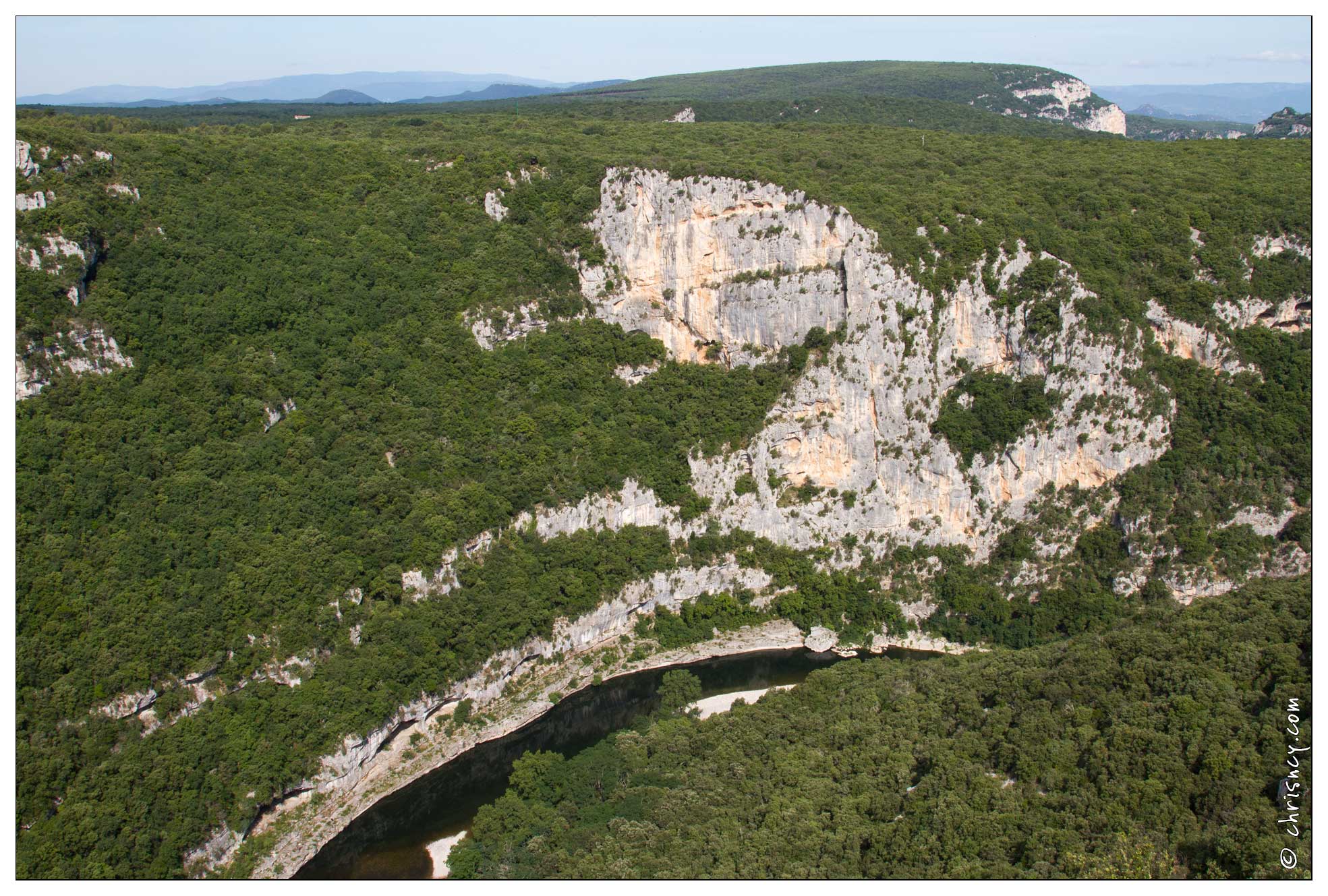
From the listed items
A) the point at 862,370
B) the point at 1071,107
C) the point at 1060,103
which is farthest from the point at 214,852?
the point at 1071,107

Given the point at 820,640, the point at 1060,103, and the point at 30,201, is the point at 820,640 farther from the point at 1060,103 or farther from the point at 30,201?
the point at 1060,103

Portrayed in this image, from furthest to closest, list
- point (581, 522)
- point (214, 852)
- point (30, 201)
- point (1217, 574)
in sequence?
1. point (1217, 574)
2. point (581, 522)
3. point (30, 201)
4. point (214, 852)

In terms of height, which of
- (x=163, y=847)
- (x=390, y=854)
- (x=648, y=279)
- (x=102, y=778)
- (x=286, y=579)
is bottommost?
(x=390, y=854)

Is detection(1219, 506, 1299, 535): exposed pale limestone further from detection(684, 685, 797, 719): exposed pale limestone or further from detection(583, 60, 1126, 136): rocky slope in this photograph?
detection(583, 60, 1126, 136): rocky slope

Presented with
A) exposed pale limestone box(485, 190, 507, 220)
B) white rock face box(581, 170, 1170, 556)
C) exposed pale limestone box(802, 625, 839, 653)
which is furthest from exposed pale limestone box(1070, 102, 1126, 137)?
exposed pale limestone box(802, 625, 839, 653)

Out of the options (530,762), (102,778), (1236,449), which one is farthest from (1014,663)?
(102,778)
